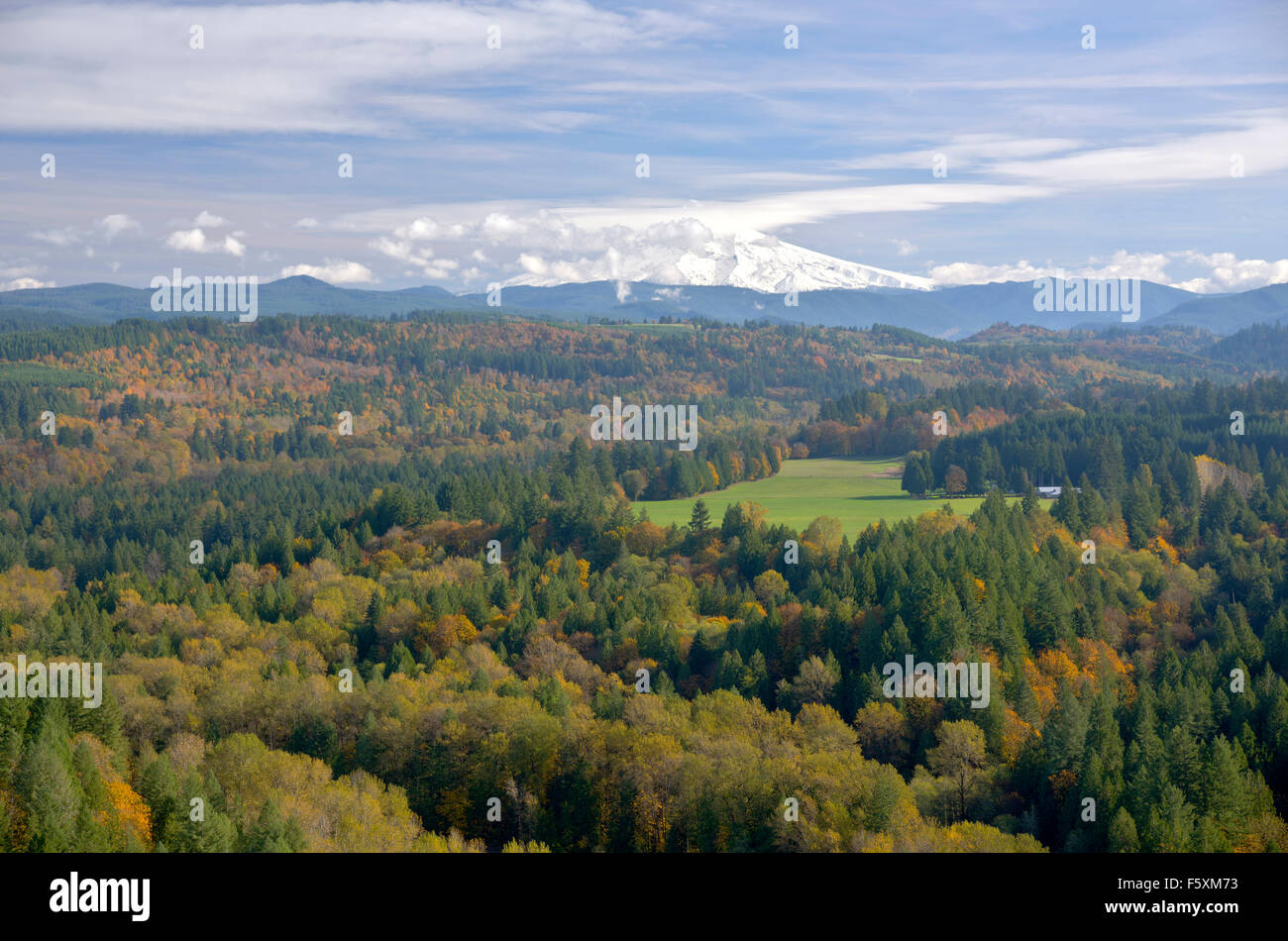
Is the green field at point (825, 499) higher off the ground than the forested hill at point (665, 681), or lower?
higher

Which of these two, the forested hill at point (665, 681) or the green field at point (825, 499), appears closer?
the forested hill at point (665, 681)

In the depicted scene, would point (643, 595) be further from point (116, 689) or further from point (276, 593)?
point (116, 689)

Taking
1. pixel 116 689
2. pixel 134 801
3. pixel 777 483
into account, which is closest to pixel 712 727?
pixel 134 801

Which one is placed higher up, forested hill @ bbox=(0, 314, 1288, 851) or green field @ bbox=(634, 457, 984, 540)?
green field @ bbox=(634, 457, 984, 540)

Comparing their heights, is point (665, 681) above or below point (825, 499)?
below

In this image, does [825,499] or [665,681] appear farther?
[825,499]

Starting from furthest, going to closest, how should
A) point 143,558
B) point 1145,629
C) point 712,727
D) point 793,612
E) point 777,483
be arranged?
point 777,483, point 143,558, point 1145,629, point 793,612, point 712,727

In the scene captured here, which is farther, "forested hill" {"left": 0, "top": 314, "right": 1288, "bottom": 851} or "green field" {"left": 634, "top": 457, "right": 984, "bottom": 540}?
"green field" {"left": 634, "top": 457, "right": 984, "bottom": 540}

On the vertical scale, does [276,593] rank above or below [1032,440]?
below
